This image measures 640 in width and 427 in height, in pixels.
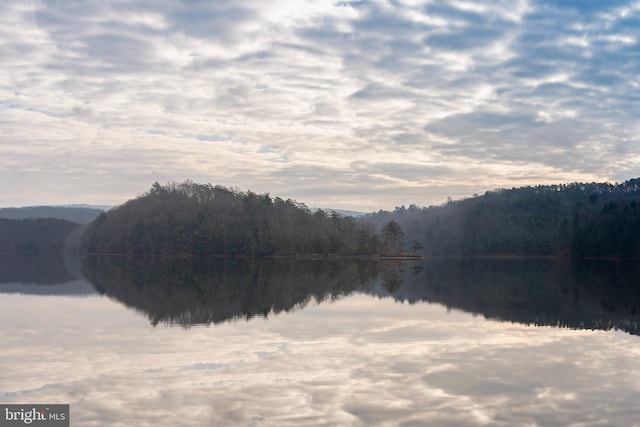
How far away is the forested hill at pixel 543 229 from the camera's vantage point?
12975 centimetres

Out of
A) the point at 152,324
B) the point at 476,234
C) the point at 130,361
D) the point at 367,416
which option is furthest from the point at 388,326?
the point at 476,234

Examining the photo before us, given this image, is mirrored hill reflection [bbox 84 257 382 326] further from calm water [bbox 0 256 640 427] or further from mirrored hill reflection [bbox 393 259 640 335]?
mirrored hill reflection [bbox 393 259 640 335]

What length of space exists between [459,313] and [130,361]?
54.8 ft

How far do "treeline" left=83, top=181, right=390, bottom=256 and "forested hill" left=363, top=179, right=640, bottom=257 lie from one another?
18727 millimetres

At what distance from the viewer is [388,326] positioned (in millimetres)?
24906

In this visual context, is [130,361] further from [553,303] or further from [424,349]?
[553,303]

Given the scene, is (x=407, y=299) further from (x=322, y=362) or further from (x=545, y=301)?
(x=322, y=362)

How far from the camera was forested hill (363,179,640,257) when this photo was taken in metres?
130
